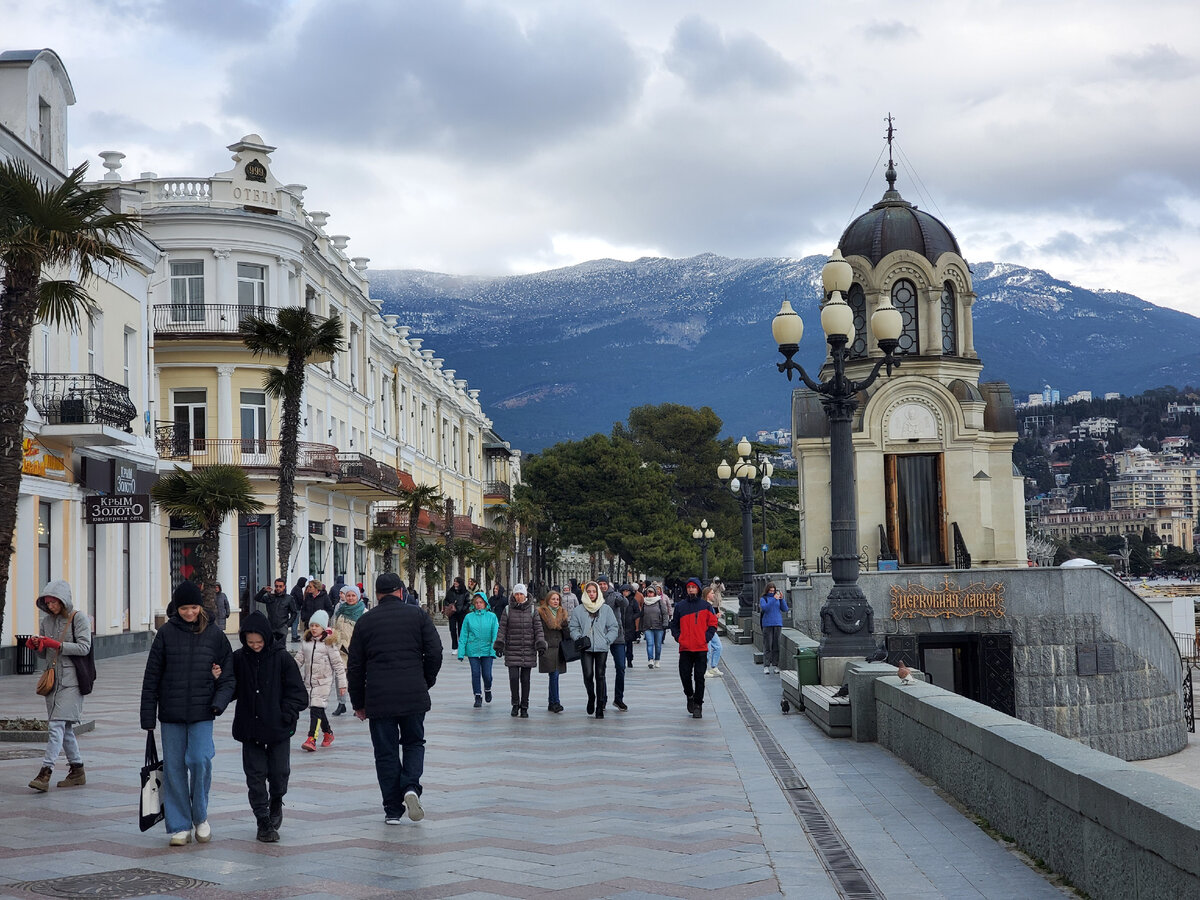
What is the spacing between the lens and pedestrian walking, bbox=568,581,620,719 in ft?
56.9

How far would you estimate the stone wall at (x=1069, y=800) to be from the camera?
5289 millimetres

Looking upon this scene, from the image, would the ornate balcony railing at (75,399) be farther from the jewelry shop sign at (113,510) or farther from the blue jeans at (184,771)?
the blue jeans at (184,771)

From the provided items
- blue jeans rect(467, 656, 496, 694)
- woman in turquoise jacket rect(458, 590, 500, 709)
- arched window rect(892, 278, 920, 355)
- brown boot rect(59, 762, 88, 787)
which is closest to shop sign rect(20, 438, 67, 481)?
woman in turquoise jacket rect(458, 590, 500, 709)

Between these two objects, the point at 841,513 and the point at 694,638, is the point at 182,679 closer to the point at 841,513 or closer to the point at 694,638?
the point at 694,638

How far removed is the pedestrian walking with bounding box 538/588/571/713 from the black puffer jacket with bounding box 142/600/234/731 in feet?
29.7

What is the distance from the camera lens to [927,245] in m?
40.2

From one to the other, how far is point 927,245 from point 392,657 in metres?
33.4

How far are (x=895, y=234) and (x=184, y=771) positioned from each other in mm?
34475

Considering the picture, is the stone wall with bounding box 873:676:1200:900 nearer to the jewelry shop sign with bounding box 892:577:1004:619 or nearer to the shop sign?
the jewelry shop sign with bounding box 892:577:1004:619

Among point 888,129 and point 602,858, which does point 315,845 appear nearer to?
point 602,858

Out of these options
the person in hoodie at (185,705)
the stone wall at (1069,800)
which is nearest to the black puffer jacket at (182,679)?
the person in hoodie at (185,705)

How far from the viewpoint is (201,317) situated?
42.4m

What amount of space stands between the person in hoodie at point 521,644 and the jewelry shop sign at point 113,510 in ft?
42.6

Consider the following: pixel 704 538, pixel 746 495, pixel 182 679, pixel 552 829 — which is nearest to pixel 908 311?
pixel 746 495
